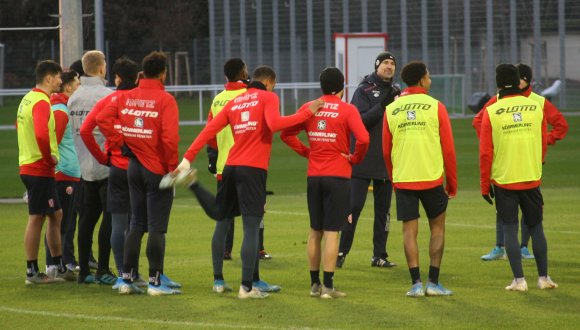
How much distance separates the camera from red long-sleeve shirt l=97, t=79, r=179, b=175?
34.0ft

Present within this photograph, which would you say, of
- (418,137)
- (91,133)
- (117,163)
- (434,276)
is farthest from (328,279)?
(91,133)

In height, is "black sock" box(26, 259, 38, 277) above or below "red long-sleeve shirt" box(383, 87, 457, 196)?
below

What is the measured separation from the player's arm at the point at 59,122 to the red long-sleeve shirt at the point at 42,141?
190 mm

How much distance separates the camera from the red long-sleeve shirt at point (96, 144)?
1073cm

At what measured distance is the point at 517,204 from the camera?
10.7 meters

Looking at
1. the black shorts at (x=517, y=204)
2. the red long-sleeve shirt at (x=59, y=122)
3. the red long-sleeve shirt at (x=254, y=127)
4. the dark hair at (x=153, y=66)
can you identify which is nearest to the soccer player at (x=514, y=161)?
the black shorts at (x=517, y=204)

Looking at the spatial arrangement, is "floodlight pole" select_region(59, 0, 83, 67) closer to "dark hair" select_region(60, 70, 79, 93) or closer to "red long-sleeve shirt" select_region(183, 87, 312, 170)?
"dark hair" select_region(60, 70, 79, 93)

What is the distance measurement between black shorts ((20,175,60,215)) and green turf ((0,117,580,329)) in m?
0.70

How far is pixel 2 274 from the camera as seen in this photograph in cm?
1212

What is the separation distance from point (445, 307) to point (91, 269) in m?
4.16

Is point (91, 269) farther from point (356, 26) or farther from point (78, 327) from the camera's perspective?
point (356, 26)

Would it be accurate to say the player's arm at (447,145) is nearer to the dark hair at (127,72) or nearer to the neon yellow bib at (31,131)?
the dark hair at (127,72)

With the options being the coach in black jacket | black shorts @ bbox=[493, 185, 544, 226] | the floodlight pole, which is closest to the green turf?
the coach in black jacket

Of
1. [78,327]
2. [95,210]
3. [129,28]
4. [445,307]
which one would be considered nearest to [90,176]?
[95,210]
